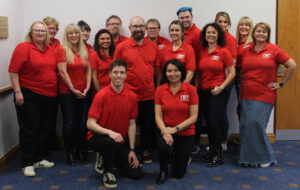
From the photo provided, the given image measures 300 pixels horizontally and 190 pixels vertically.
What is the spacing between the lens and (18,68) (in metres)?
3.00

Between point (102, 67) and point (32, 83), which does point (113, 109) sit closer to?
point (102, 67)

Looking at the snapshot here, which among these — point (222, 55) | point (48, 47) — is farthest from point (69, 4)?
point (222, 55)

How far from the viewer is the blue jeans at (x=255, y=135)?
10.6ft

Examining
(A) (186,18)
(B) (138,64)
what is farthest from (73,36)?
(A) (186,18)

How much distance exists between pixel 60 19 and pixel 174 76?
5.88ft

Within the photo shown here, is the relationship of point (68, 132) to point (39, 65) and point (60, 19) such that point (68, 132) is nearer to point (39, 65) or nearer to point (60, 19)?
point (39, 65)

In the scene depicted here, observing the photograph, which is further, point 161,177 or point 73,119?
point 73,119

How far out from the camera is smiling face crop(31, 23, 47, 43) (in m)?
3.06

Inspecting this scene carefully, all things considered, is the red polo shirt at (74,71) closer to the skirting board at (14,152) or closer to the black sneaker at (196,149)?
the skirting board at (14,152)

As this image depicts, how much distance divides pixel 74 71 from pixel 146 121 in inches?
35.1

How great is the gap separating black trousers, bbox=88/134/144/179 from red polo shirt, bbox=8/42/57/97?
731 millimetres

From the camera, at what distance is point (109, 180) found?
9.20 feet

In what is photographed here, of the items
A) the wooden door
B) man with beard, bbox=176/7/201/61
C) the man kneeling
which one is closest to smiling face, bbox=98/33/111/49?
the man kneeling

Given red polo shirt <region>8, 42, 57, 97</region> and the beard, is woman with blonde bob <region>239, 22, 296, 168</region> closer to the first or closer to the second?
the beard
